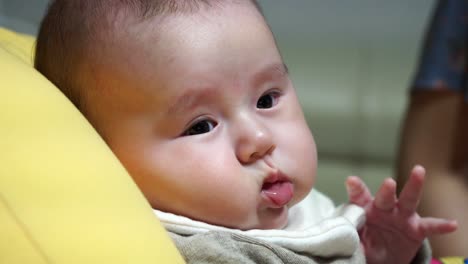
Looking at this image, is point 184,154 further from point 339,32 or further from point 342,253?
point 339,32

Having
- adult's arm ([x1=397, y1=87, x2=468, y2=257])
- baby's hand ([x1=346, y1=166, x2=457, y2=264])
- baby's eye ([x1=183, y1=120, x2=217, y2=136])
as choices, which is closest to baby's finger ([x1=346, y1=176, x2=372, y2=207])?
baby's hand ([x1=346, y1=166, x2=457, y2=264])

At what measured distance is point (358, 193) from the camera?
0.99 metres

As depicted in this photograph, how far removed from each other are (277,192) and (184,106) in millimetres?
154

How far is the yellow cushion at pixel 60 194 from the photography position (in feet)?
1.75

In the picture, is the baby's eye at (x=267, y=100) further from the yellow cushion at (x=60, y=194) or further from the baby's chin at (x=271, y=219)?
the yellow cushion at (x=60, y=194)

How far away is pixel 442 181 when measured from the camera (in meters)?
1.51

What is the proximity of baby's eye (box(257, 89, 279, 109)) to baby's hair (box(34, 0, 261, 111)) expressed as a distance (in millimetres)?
132

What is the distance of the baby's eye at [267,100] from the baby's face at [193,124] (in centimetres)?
3

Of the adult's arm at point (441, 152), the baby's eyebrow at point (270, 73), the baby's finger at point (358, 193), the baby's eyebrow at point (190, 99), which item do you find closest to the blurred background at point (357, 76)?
the adult's arm at point (441, 152)

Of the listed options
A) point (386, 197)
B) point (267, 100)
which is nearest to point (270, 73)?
point (267, 100)

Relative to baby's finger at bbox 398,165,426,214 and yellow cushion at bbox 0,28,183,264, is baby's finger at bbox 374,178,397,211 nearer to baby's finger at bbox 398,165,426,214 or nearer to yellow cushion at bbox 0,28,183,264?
baby's finger at bbox 398,165,426,214

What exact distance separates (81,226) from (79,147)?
0.30 feet

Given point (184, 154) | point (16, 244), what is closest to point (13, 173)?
point (16, 244)

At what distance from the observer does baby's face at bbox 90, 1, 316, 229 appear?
767 mm
